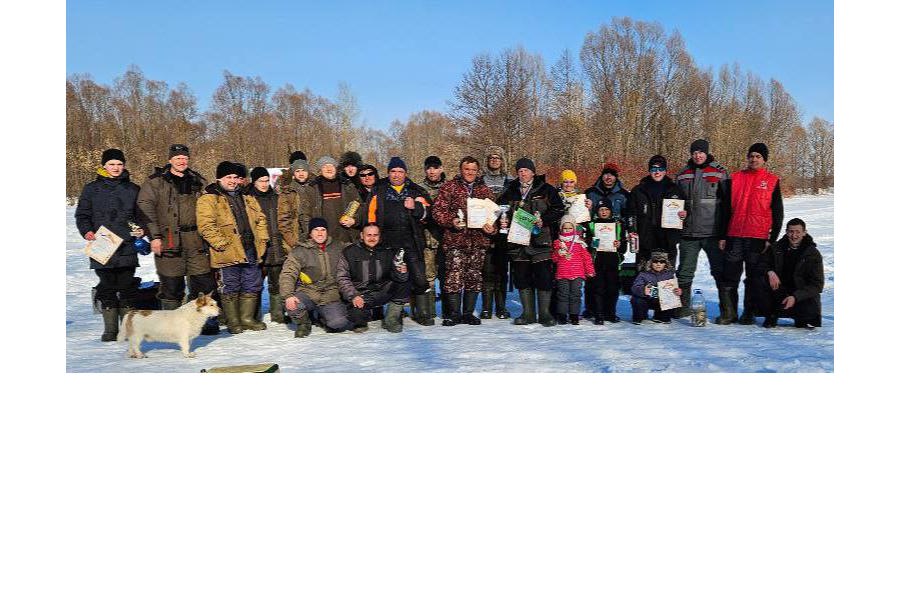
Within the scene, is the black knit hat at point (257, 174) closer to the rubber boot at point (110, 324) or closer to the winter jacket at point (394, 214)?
the winter jacket at point (394, 214)

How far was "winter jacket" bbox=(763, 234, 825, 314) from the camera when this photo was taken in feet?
23.6

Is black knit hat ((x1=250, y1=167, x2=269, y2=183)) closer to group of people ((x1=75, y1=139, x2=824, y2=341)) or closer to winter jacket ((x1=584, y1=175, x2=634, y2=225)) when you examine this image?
group of people ((x1=75, y1=139, x2=824, y2=341))

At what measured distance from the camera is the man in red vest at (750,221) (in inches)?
290

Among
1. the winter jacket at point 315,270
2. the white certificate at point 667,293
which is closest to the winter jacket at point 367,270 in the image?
the winter jacket at point 315,270

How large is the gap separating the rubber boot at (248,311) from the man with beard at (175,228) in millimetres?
313

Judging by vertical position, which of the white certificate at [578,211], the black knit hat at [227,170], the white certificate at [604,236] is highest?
the black knit hat at [227,170]

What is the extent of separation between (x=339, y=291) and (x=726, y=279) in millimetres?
4400

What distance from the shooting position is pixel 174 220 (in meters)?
7.09

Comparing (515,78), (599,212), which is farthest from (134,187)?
(515,78)

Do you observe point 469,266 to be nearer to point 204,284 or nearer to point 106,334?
point 204,284

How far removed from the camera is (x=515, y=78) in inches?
1224

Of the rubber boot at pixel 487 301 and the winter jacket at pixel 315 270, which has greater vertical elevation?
the winter jacket at pixel 315 270

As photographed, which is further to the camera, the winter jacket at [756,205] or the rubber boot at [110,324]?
the winter jacket at [756,205]

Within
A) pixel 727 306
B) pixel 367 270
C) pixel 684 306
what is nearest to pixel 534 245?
pixel 367 270
